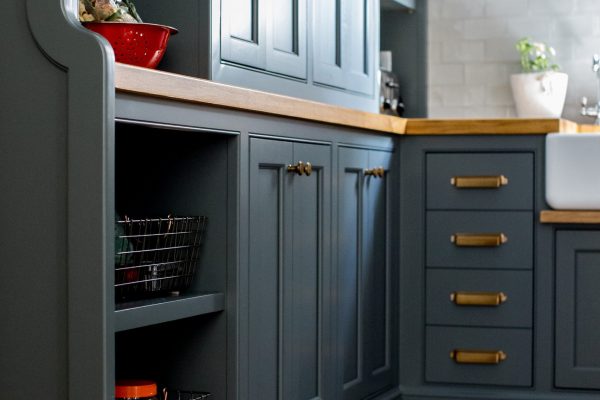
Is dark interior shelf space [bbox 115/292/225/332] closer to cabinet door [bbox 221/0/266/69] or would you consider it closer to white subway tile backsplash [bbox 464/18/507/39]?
cabinet door [bbox 221/0/266/69]

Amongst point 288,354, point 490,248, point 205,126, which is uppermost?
point 205,126

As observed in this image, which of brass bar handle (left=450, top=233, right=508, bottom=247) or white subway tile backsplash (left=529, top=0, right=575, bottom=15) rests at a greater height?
white subway tile backsplash (left=529, top=0, right=575, bottom=15)

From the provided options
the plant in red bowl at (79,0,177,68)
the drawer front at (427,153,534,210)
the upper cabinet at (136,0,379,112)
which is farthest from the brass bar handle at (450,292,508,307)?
the plant in red bowl at (79,0,177,68)

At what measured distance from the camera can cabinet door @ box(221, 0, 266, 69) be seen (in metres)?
2.15

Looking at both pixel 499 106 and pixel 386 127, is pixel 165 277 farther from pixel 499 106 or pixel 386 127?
pixel 499 106

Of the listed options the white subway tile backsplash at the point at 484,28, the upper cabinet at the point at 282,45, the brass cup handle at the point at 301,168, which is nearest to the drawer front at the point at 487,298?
the upper cabinet at the point at 282,45

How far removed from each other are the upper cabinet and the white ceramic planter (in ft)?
3.18

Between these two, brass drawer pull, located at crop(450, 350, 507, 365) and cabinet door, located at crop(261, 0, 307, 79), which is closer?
cabinet door, located at crop(261, 0, 307, 79)

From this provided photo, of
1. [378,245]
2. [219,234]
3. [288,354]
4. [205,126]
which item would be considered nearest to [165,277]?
[219,234]

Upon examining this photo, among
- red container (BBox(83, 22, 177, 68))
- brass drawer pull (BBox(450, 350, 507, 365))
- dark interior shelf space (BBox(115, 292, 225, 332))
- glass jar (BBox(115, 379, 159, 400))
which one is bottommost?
brass drawer pull (BBox(450, 350, 507, 365))

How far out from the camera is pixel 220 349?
2.12 metres

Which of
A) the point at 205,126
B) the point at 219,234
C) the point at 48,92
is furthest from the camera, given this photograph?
the point at 219,234

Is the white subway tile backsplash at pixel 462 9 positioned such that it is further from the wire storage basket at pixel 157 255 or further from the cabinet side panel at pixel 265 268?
the wire storage basket at pixel 157 255

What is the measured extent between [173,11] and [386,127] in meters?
1.01
